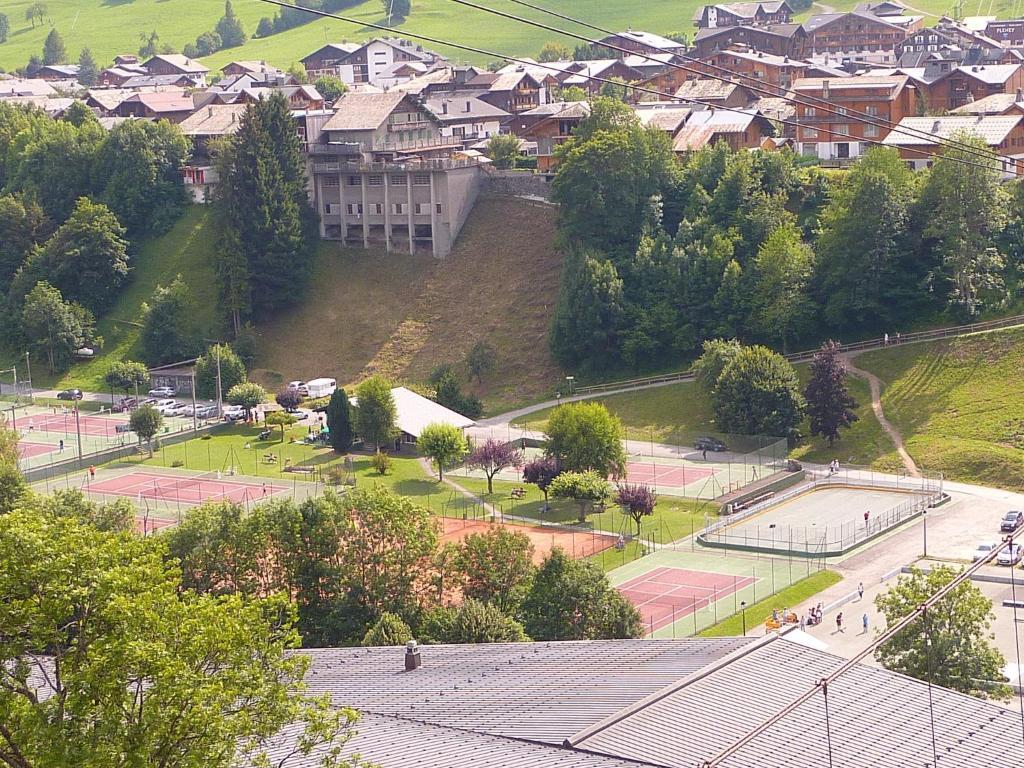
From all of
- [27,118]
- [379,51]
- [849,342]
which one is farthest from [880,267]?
[379,51]

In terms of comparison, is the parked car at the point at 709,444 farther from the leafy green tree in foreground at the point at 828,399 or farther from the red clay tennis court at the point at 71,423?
the red clay tennis court at the point at 71,423

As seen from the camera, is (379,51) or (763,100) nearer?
(763,100)

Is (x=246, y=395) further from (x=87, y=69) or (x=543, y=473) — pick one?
(x=87, y=69)

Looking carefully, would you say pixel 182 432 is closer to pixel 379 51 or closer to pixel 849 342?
pixel 849 342

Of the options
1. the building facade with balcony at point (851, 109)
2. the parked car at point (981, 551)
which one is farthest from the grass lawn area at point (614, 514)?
the building facade with balcony at point (851, 109)

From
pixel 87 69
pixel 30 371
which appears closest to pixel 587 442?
pixel 30 371

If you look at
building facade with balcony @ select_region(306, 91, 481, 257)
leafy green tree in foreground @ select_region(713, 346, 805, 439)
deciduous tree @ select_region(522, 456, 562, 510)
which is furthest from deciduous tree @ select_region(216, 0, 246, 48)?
deciduous tree @ select_region(522, 456, 562, 510)
